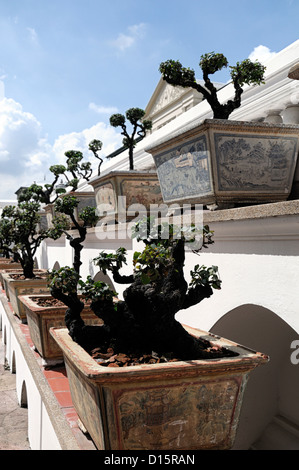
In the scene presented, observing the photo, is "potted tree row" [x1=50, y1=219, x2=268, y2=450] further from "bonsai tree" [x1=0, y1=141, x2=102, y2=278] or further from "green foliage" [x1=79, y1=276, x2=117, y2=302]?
"bonsai tree" [x1=0, y1=141, x2=102, y2=278]

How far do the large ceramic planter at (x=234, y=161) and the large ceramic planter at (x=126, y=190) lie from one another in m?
2.00

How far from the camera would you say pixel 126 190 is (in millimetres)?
4973

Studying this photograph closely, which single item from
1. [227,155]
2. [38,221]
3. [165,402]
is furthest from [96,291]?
[38,221]

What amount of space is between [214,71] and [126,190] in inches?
85.2

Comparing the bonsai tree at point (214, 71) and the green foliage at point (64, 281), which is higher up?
the bonsai tree at point (214, 71)

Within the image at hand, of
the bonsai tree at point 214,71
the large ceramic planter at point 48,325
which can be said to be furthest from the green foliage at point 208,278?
the large ceramic planter at point 48,325

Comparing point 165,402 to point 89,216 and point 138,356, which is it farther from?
point 89,216

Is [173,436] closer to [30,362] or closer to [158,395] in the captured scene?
[158,395]

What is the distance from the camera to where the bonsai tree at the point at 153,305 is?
187 centimetres

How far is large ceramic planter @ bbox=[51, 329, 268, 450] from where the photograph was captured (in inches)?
60.3

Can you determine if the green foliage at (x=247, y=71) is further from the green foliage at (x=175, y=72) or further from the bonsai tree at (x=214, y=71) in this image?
the green foliage at (x=175, y=72)
